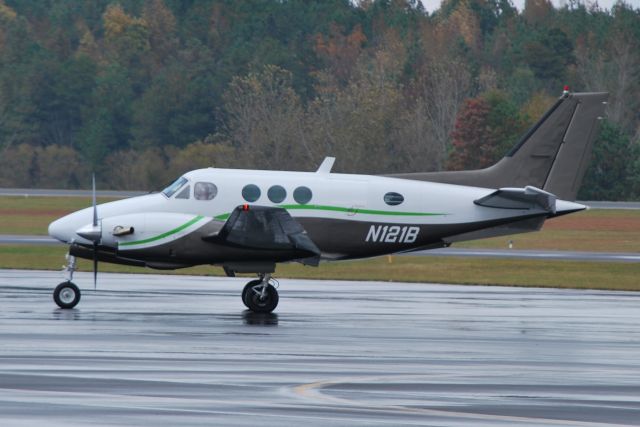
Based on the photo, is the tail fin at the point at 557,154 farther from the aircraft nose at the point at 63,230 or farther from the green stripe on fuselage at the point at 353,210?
the aircraft nose at the point at 63,230

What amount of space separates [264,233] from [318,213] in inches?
56.6

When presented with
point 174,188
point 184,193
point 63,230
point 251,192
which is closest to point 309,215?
point 251,192

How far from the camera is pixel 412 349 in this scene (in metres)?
17.9

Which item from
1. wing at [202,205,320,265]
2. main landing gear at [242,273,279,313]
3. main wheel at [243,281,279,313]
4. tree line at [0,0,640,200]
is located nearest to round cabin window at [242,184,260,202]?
wing at [202,205,320,265]

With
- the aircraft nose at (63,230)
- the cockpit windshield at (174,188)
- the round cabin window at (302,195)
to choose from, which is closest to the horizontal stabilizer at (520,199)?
the round cabin window at (302,195)

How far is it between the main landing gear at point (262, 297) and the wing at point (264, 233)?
2.49ft

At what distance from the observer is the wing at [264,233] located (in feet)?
72.7

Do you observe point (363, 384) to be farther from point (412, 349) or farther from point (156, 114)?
point (156, 114)

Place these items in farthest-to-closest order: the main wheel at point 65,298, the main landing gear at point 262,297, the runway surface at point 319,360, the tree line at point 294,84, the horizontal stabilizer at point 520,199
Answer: the tree line at point 294,84 → the horizontal stabilizer at point 520,199 → the main landing gear at point 262,297 → the main wheel at point 65,298 → the runway surface at point 319,360

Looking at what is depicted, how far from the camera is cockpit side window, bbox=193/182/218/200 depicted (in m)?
23.0

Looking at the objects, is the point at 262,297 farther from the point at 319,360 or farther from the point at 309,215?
the point at 319,360

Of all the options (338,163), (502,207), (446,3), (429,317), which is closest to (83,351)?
(429,317)

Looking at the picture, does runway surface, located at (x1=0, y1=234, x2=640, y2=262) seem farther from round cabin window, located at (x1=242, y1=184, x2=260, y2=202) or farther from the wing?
the wing

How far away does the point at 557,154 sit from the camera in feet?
82.6
